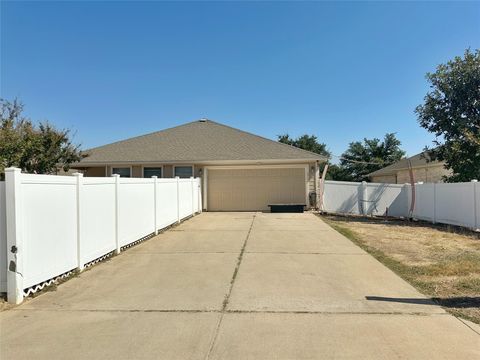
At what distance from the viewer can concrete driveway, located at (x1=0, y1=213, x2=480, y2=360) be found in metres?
4.23

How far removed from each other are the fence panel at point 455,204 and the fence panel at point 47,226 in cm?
1349

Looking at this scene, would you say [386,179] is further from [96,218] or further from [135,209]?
[96,218]

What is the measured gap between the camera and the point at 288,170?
72.9 ft

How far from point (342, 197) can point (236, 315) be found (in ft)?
61.4

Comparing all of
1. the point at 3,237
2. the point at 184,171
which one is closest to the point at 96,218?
the point at 3,237

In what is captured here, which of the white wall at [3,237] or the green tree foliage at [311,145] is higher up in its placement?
the green tree foliage at [311,145]

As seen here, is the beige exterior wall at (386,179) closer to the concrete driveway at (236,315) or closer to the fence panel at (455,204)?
the fence panel at (455,204)

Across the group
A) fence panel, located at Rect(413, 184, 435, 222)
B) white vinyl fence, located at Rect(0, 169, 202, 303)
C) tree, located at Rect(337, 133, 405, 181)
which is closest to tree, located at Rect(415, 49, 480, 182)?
fence panel, located at Rect(413, 184, 435, 222)

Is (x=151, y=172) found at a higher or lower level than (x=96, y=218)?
higher

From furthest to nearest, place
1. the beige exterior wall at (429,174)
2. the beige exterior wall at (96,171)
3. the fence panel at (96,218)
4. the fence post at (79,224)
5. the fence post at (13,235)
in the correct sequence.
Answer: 1. the beige exterior wall at (429,174)
2. the beige exterior wall at (96,171)
3. the fence panel at (96,218)
4. the fence post at (79,224)
5. the fence post at (13,235)

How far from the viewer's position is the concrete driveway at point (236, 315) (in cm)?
423

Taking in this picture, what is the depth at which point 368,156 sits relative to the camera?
54.8m

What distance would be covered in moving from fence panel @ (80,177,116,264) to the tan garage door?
13.3 meters

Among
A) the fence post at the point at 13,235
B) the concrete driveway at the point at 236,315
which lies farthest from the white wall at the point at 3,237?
the concrete driveway at the point at 236,315
